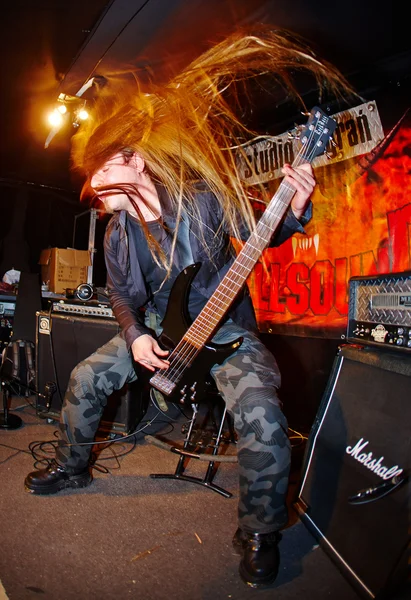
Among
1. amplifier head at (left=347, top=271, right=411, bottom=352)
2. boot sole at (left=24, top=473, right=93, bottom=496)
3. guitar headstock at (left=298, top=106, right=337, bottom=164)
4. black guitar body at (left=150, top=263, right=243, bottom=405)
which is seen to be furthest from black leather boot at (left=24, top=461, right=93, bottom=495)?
guitar headstock at (left=298, top=106, right=337, bottom=164)

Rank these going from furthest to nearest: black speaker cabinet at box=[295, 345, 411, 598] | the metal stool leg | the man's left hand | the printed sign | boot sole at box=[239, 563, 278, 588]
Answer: the printed sign
the metal stool leg
the man's left hand
boot sole at box=[239, 563, 278, 588]
black speaker cabinet at box=[295, 345, 411, 598]

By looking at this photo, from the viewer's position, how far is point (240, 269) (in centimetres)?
170

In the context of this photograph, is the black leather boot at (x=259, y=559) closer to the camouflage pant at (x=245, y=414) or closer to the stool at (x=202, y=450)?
the camouflage pant at (x=245, y=414)

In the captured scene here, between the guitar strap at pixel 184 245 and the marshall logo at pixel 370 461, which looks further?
the guitar strap at pixel 184 245

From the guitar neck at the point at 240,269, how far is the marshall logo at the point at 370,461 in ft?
2.40

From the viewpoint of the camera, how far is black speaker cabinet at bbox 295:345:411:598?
114 cm

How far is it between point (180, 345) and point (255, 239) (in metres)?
0.59

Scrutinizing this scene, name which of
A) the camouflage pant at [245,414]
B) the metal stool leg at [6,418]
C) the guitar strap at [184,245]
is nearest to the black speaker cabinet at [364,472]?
the camouflage pant at [245,414]

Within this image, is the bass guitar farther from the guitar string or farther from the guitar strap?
the guitar strap

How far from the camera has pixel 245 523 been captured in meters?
1.45

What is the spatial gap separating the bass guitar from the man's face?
23.9 inches

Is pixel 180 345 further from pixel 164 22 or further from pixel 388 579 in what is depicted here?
pixel 164 22

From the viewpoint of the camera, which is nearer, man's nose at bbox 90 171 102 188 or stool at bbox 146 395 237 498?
man's nose at bbox 90 171 102 188

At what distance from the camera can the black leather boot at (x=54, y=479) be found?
190cm
